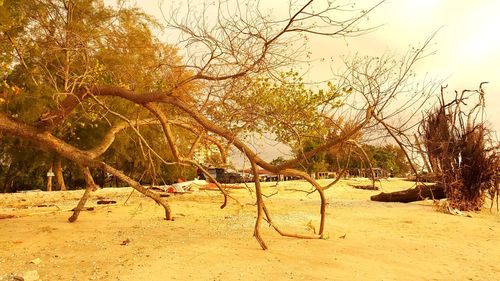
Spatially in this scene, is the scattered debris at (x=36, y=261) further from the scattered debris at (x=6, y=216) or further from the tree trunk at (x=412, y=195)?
the tree trunk at (x=412, y=195)

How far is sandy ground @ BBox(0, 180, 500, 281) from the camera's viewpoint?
4.54m

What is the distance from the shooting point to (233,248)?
18.0 ft

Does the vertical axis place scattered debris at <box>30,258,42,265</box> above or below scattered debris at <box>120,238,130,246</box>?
below

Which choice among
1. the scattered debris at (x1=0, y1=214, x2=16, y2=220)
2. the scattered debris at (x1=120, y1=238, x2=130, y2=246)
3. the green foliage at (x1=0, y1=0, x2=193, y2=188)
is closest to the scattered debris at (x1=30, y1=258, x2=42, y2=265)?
the scattered debris at (x1=120, y1=238, x2=130, y2=246)

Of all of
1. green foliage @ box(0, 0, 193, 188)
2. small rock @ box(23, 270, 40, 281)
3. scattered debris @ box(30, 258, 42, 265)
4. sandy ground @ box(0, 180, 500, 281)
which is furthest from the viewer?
green foliage @ box(0, 0, 193, 188)

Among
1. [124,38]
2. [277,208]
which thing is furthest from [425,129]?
[124,38]

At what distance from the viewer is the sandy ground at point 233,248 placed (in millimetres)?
4543

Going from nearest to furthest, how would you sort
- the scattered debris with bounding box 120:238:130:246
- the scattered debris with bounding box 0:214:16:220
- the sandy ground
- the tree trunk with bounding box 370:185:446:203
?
the sandy ground
the scattered debris with bounding box 120:238:130:246
the scattered debris with bounding box 0:214:16:220
the tree trunk with bounding box 370:185:446:203

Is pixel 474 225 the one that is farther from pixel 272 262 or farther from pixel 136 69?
pixel 136 69

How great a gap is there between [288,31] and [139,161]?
12816 millimetres

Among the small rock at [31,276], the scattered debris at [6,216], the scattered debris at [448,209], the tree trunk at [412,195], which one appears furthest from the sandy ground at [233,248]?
A: the tree trunk at [412,195]

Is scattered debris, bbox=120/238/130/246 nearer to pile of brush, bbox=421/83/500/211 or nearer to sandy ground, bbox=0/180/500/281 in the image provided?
sandy ground, bbox=0/180/500/281

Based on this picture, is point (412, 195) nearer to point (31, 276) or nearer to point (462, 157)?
point (462, 157)

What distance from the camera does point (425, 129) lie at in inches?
430
